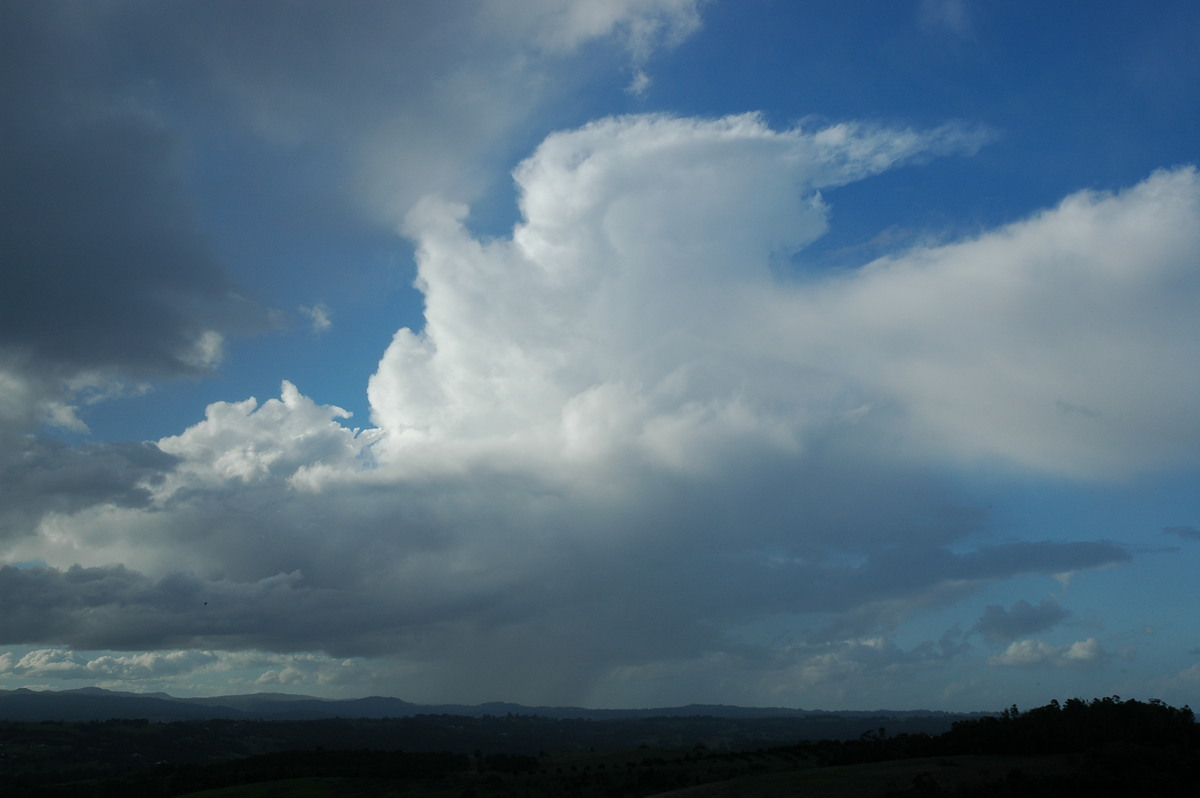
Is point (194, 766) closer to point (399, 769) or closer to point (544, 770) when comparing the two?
point (399, 769)

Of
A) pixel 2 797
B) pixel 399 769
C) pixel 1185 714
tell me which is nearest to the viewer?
pixel 1185 714

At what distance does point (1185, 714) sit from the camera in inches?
2660

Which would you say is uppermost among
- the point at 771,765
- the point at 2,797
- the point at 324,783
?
the point at 771,765

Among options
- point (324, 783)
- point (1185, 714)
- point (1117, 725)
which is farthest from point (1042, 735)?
point (324, 783)

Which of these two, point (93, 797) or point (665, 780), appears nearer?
point (665, 780)

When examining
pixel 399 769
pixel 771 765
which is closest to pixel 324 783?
pixel 399 769

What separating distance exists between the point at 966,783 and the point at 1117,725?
21.9m

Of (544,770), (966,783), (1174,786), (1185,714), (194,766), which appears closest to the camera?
(1174,786)

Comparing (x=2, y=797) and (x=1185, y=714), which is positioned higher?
(x=1185, y=714)

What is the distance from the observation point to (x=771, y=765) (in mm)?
94188

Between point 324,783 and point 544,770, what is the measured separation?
3551 centimetres

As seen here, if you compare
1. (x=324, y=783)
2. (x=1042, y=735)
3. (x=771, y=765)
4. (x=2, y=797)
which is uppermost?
(x=1042, y=735)

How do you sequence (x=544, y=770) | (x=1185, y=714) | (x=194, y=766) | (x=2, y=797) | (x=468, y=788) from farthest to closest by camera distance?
(x=194, y=766) < (x=2, y=797) < (x=544, y=770) < (x=468, y=788) < (x=1185, y=714)

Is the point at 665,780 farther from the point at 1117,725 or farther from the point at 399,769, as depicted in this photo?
the point at 399,769
